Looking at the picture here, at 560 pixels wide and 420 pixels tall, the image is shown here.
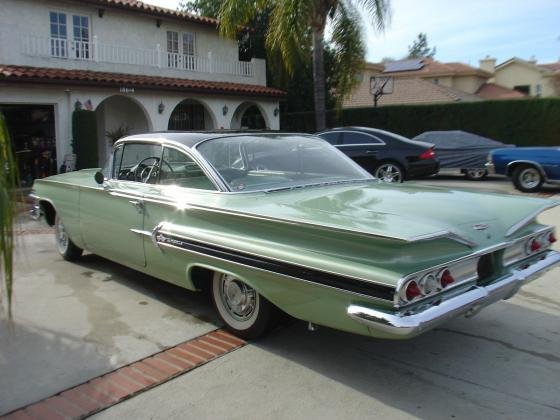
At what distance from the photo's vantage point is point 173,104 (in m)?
17.8

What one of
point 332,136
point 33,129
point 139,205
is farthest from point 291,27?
point 139,205

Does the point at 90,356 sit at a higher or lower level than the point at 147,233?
lower

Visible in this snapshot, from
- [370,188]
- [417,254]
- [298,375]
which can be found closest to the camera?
[417,254]

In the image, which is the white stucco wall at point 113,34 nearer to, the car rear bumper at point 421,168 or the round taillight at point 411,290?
the car rear bumper at point 421,168

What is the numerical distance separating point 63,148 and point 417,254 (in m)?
13.9

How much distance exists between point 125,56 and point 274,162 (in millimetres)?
14508

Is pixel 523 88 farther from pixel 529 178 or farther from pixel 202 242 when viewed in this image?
pixel 202 242

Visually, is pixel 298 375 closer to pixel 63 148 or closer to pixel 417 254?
pixel 417 254

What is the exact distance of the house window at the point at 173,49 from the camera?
62.3 ft

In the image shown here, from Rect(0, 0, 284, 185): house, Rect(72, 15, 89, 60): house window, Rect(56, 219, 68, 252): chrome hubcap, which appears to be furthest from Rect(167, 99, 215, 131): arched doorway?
Rect(56, 219, 68, 252): chrome hubcap

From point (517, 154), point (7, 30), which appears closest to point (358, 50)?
point (517, 154)

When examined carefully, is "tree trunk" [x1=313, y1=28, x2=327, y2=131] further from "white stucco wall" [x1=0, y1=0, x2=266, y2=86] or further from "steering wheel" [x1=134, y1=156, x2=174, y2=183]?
"steering wheel" [x1=134, y1=156, x2=174, y2=183]

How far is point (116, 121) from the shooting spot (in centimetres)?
1850

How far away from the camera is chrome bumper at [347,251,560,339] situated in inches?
112
